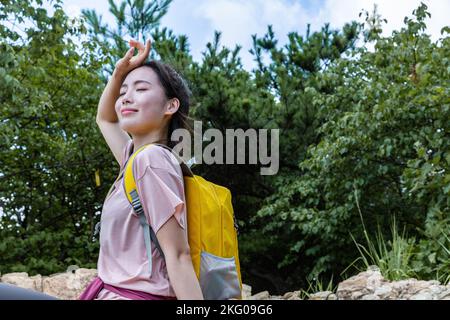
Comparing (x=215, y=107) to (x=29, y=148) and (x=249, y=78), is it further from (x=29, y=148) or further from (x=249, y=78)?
(x=29, y=148)

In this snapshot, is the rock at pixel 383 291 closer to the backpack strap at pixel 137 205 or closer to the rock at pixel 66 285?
the rock at pixel 66 285

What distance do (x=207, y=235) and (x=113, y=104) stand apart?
1.32ft

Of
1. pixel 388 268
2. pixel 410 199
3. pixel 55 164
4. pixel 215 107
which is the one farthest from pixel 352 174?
pixel 55 164

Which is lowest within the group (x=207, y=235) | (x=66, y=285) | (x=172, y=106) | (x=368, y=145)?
(x=66, y=285)

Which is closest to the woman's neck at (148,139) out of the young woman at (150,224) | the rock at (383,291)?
the young woman at (150,224)

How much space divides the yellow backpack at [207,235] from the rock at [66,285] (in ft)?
15.5

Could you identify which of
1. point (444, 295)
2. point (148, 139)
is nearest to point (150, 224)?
point (148, 139)

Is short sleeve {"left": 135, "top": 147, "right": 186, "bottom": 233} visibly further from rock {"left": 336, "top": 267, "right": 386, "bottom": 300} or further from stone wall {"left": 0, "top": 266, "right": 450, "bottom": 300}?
rock {"left": 336, "top": 267, "right": 386, "bottom": 300}

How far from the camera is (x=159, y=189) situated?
976 mm

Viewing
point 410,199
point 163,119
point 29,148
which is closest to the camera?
point 163,119

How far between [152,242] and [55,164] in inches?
356

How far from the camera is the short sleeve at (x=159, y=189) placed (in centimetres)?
96

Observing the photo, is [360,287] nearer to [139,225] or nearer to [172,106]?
[172,106]
